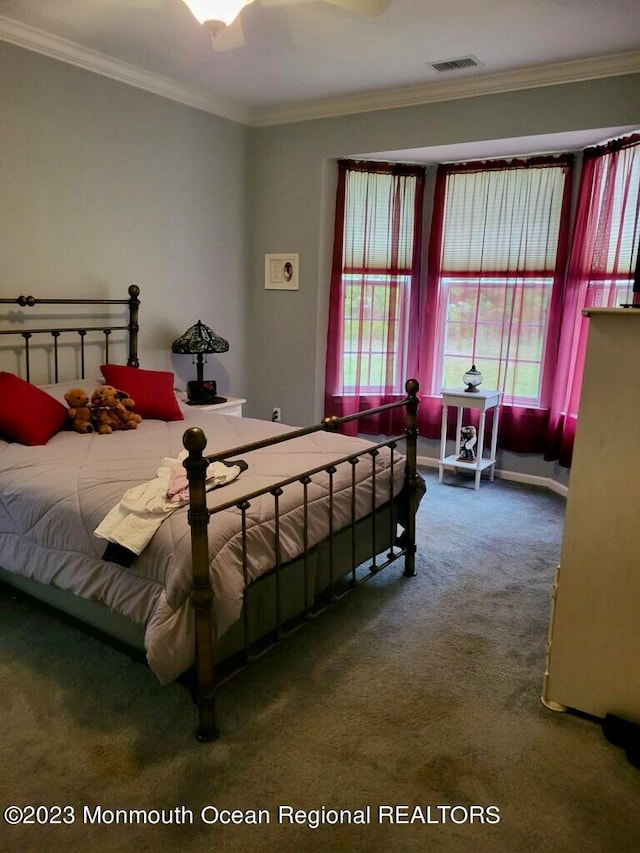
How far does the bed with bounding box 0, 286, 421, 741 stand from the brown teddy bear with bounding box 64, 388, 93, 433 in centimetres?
6

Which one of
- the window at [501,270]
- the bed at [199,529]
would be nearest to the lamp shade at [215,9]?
the bed at [199,529]

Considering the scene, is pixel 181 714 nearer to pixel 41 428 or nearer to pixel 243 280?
pixel 41 428

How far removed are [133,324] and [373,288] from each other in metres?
1.85

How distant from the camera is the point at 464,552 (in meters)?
3.36

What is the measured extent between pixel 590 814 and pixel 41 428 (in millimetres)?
2596

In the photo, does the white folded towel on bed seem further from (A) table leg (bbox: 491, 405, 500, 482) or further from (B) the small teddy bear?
(A) table leg (bbox: 491, 405, 500, 482)

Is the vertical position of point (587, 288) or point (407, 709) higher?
point (587, 288)

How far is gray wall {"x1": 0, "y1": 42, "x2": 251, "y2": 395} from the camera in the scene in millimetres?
3387

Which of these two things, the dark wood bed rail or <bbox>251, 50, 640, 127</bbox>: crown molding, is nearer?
the dark wood bed rail

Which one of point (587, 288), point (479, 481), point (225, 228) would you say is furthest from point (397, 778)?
point (225, 228)

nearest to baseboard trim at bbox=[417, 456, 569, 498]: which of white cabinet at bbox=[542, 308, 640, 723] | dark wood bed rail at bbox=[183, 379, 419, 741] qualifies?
white cabinet at bbox=[542, 308, 640, 723]

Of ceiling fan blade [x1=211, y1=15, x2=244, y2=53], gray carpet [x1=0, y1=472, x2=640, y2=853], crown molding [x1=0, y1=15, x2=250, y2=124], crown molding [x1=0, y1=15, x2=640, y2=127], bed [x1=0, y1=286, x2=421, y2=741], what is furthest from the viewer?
crown molding [x1=0, y1=15, x2=640, y2=127]

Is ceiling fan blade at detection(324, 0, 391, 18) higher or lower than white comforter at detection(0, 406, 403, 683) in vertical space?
higher

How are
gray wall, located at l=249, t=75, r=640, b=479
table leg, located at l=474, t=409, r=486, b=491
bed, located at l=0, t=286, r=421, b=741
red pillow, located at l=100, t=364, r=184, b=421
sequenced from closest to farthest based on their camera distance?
bed, located at l=0, t=286, r=421, b=741, red pillow, located at l=100, t=364, r=184, b=421, gray wall, located at l=249, t=75, r=640, b=479, table leg, located at l=474, t=409, r=486, b=491
